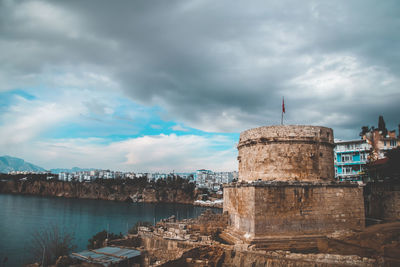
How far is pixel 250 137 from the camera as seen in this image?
1385cm

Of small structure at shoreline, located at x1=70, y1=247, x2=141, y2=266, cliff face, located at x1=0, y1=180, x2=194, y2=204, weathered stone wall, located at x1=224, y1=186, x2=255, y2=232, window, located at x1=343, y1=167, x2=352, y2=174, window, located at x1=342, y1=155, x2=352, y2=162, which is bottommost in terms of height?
cliff face, located at x1=0, y1=180, x2=194, y2=204

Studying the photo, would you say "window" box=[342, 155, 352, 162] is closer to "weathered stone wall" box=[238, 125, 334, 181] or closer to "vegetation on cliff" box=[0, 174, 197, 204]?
"weathered stone wall" box=[238, 125, 334, 181]

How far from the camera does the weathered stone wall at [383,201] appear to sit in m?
15.5

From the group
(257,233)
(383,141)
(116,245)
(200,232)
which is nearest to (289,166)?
(257,233)

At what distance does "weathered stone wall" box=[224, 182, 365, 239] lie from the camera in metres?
11.6

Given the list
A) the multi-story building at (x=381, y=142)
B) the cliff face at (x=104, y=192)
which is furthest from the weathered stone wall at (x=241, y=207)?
the cliff face at (x=104, y=192)

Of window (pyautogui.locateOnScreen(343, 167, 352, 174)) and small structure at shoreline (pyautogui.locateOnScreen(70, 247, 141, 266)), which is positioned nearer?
small structure at shoreline (pyautogui.locateOnScreen(70, 247, 141, 266))

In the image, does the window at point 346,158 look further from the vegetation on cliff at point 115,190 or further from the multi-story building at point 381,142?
the vegetation on cliff at point 115,190

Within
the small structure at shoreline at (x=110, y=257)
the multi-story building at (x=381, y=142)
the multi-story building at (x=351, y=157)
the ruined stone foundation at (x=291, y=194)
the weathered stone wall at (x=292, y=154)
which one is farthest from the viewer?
the multi-story building at (x=351, y=157)

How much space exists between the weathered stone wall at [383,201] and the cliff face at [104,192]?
7957 cm

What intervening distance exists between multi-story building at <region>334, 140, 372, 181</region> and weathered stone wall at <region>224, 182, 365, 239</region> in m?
19.1

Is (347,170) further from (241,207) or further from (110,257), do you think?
(110,257)

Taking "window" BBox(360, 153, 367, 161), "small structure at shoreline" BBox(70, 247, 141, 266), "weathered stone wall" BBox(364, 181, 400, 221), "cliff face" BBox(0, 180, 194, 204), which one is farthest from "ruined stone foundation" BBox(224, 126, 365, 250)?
"cliff face" BBox(0, 180, 194, 204)

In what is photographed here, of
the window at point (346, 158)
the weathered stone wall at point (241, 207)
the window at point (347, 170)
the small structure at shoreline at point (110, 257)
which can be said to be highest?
the window at point (346, 158)
